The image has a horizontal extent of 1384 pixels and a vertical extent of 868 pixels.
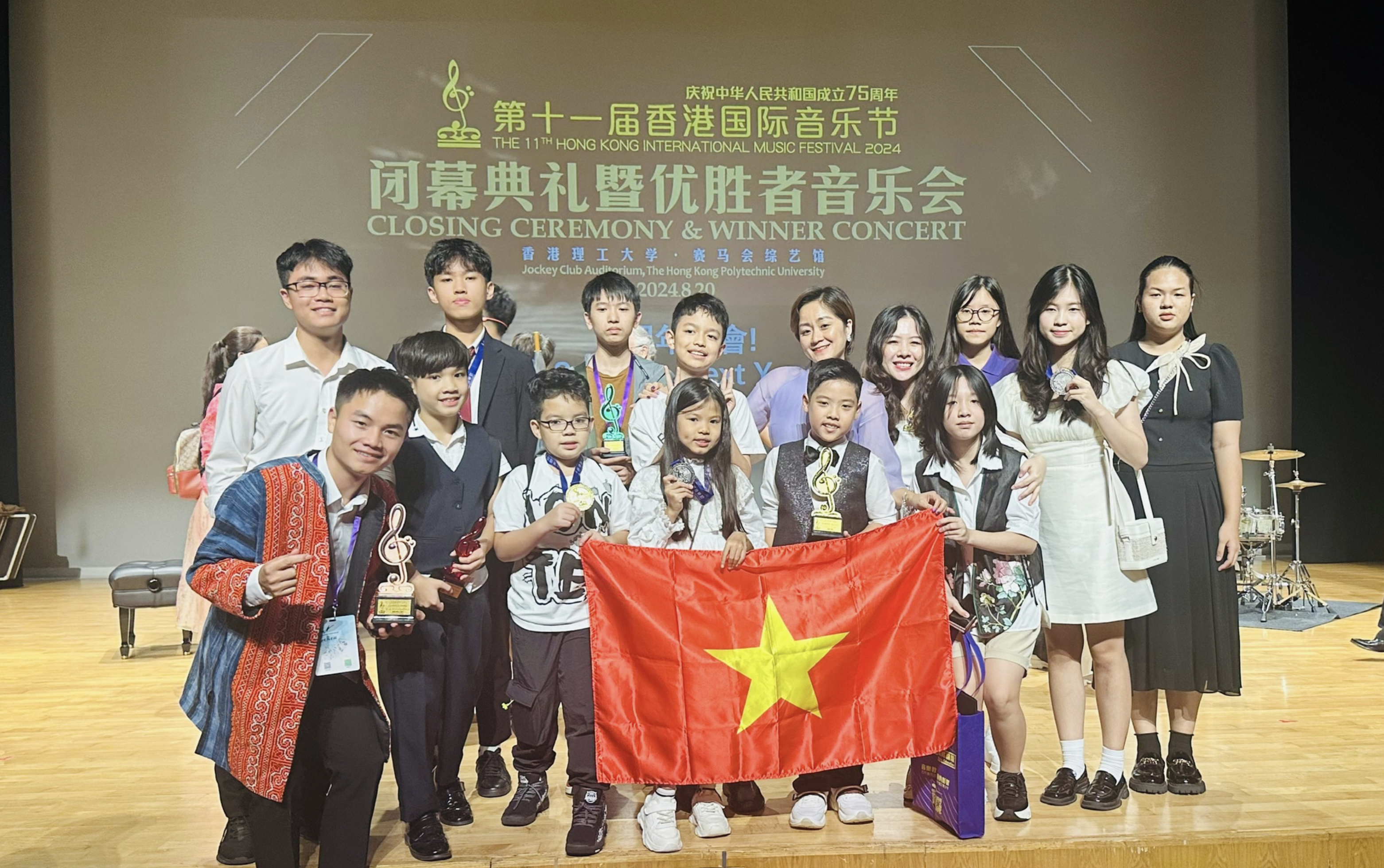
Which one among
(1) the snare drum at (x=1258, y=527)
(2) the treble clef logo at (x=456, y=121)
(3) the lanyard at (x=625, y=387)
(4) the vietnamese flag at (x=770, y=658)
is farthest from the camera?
(2) the treble clef logo at (x=456, y=121)

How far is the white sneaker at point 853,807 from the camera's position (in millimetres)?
2943

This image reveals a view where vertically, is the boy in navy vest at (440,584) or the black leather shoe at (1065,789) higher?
the boy in navy vest at (440,584)

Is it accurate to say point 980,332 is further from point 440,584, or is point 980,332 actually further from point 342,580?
point 342,580

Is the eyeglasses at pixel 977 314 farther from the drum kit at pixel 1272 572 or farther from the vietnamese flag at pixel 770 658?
the drum kit at pixel 1272 572

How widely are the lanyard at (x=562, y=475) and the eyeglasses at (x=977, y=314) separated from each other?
4.20ft

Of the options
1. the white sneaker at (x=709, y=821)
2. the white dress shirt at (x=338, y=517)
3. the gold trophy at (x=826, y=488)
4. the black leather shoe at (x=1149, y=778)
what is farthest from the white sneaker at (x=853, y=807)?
the white dress shirt at (x=338, y=517)

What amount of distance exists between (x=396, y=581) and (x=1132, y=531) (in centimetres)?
210

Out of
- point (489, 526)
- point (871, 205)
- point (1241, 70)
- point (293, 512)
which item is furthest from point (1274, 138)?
point (293, 512)

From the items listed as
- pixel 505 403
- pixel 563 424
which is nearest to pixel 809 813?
pixel 563 424

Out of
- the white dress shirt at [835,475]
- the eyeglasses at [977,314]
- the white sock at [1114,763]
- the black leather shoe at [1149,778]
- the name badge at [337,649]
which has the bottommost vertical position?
the black leather shoe at [1149,778]

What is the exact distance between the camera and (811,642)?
9.53 ft

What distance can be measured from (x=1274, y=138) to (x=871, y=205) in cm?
370

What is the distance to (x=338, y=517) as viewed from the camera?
2564 mm

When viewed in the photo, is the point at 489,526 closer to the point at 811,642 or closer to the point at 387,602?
the point at 387,602
